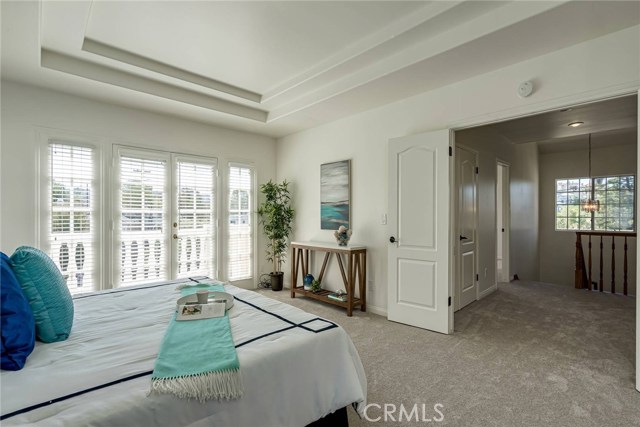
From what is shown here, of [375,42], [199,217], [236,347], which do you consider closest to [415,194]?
[375,42]

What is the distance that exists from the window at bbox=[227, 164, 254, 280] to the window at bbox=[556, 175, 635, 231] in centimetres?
716

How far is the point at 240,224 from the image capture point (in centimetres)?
497

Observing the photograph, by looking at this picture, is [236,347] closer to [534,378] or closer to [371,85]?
[534,378]

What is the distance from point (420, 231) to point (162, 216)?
130 inches

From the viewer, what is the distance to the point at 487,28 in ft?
7.61

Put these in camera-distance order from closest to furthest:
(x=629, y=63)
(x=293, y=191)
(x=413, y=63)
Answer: (x=629, y=63)
(x=413, y=63)
(x=293, y=191)

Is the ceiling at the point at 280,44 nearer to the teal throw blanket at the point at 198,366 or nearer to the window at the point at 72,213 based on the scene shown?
the window at the point at 72,213

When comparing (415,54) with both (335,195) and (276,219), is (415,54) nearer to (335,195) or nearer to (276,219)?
(335,195)

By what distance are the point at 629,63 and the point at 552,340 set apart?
2453mm

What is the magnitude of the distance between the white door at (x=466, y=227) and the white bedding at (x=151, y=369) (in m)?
2.90

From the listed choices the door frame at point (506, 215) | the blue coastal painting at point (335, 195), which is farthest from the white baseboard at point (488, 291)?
the blue coastal painting at point (335, 195)

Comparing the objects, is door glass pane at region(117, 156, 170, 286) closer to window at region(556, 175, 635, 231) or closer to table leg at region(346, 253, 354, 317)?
table leg at region(346, 253, 354, 317)

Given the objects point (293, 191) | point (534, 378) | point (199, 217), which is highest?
point (293, 191)

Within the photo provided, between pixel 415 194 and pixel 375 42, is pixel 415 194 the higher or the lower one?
the lower one
